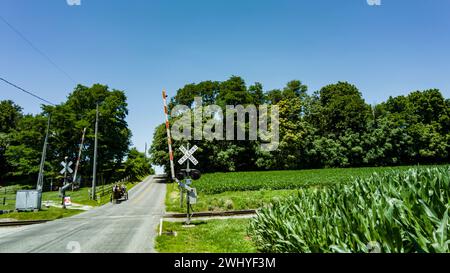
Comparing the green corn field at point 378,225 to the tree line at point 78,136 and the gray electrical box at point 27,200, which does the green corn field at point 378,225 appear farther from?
the tree line at point 78,136

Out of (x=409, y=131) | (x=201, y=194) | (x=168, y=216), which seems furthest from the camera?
(x=409, y=131)

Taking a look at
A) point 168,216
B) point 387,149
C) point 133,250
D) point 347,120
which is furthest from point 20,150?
point 387,149

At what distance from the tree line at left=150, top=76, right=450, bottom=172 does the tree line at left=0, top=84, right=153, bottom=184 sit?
7.79 metres

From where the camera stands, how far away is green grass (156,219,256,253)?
8.65 m

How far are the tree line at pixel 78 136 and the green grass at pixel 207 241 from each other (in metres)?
42.2

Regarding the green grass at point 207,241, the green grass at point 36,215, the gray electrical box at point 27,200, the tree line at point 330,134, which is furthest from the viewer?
the tree line at point 330,134

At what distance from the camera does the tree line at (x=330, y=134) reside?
5575 centimetres

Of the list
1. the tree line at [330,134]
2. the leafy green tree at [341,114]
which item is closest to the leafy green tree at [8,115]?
the tree line at [330,134]

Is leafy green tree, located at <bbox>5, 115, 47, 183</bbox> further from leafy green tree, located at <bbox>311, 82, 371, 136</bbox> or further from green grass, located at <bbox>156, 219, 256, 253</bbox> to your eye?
leafy green tree, located at <bbox>311, 82, 371, 136</bbox>
